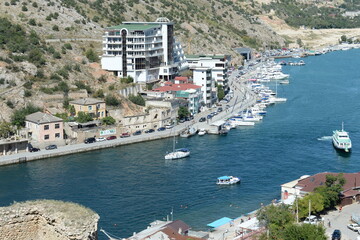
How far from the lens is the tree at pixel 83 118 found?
4144 centimetres

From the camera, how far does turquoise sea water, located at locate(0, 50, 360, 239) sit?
27.6m

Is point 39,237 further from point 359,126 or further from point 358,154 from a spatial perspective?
point 359,126

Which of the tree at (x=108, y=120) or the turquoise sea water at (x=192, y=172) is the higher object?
the tree at (x=108, y=120)

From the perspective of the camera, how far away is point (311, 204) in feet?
83.3

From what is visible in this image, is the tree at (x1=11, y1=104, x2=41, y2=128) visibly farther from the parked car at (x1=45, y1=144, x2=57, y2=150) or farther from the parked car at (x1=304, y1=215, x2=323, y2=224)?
the parked car at (x1=304, y1=215, x2=323, y2=224)

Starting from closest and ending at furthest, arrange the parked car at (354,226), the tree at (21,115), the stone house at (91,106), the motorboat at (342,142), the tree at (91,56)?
A: the parked car at (354,226), the motorboat at (342,142), the tree at (21,115), the stone house at (91,106), the tree at (91,56)

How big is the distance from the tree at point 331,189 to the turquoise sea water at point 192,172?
8.69ft

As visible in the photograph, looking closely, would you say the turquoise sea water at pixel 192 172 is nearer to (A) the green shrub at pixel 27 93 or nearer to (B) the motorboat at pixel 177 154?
(B) the motorboat at pixel 177 154

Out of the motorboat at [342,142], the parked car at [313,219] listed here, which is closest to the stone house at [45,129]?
the motorboat at [342,142]

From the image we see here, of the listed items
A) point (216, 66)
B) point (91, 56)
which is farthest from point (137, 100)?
point (216, 66)

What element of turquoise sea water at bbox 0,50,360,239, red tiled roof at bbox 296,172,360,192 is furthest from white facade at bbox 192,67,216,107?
red tiled roof at bbox 296,172,360,192

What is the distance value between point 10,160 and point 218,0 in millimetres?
76818

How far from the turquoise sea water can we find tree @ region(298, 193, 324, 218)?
8.95 feet

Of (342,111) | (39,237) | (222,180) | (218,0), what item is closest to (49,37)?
(342,111)
